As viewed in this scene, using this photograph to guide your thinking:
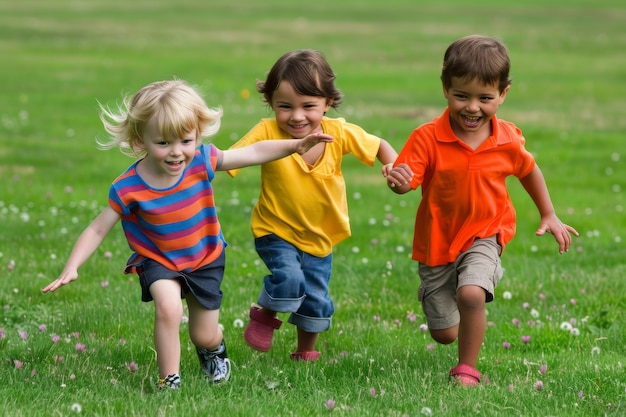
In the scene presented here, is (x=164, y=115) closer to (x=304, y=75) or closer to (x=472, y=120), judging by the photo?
(x=304, y=75)

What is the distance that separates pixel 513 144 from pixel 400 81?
19.4 metres

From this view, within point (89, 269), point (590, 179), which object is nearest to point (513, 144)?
point (89, 269)

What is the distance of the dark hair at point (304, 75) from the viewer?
20.0 ft

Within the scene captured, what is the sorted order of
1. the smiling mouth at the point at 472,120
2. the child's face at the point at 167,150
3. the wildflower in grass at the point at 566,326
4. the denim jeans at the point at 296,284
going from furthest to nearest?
the wildflower in grass at the point at 566,326
the denim jeans at the point at 296,284
the smiling mouth at the point at 472,120
the child's face at the point at 167,150

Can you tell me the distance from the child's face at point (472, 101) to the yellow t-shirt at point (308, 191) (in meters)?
0.63

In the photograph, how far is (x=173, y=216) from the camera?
5.59 m

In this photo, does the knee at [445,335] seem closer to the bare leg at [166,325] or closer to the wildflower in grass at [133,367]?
the bare leg at [166,325]

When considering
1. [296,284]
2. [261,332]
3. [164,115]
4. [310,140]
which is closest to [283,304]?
→ [296,284]

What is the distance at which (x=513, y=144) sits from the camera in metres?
6.05

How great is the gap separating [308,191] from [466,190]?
95 centimetres

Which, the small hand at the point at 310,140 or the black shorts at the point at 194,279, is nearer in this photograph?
the black shorts at the point at 194,279

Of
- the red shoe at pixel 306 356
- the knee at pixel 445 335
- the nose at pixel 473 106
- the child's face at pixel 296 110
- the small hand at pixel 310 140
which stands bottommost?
the red shoe at pixel 306 356

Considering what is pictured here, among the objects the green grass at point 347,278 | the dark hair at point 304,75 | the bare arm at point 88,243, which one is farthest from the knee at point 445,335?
the bare arm at point 88,243

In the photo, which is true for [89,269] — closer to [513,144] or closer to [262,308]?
[262,308]
